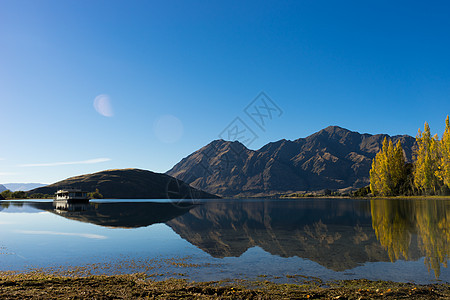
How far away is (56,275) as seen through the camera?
1802 centimetres

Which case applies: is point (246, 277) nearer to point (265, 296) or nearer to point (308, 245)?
point (265, 296)

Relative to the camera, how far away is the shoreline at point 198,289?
43.8 ft

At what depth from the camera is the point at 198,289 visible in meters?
14.5

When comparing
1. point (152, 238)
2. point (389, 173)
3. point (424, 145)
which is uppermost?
point (424, 145)

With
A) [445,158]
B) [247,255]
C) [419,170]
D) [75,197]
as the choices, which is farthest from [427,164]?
[75,197]

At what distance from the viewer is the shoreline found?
1336 cm

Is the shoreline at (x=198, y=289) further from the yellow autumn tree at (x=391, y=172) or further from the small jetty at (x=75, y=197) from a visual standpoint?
the yellow autumn tree at (x=391, y=172)

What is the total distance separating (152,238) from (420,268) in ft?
85.7

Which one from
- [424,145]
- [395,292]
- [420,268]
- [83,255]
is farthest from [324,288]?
[424,145]

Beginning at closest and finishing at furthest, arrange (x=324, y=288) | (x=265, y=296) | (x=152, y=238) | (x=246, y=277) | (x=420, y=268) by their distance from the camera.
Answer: (x=265, y=296) → (x=324, y=288) → (x=246, y=277) → (x=420, y=268) → (x=152, y=238)

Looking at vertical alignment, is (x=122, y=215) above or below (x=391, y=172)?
below

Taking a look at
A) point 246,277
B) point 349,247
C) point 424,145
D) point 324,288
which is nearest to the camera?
point 324,288

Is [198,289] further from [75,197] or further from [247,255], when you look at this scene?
[75,197]

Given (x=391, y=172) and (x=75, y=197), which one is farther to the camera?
(x=391, y=172)
